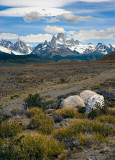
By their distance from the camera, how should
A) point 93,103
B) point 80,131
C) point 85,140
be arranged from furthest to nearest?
point 93,103, point 80,131, point 85,140

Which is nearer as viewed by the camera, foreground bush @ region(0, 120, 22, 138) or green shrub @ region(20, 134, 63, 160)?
green shrub @ region(20, 134, 63, 160)

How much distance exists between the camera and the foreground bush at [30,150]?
515 cm

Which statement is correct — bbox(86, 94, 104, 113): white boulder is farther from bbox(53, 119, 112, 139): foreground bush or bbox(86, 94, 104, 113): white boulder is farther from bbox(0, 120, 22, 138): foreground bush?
bbox(0, 120, 22, 138): foreground bush

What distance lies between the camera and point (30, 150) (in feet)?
18.0

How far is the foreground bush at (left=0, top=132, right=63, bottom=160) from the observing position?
5.15 m

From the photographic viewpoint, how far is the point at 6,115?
35.3 feet

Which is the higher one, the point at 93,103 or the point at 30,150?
the point at 93,103

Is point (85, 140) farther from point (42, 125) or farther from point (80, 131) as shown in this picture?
point (42, 125)

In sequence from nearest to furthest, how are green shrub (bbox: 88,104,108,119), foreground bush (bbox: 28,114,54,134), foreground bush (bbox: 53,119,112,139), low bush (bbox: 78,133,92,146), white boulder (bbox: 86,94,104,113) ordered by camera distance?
low bush (bbox: 78,133,92,146)
foreground bush (bbox: 53,119,112,139)
foreground bush (bbox: 28,114,54,134)
green shrub (bbox: 88,104,108,119)
white boulder (bbox: 86,94,104,113)

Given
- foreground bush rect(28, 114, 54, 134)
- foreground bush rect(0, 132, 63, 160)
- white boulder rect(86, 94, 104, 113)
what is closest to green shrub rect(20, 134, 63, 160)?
foreground bush rect(0, 132, 63, 160)

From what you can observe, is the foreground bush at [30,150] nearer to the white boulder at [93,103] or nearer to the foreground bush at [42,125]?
the foreground bush at [42,125]

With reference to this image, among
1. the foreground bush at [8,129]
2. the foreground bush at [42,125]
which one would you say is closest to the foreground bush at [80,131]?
the foreground bush at [42,125]

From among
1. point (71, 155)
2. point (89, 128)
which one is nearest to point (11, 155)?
point (71, 155)

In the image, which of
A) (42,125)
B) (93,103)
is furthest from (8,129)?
(93,103)
